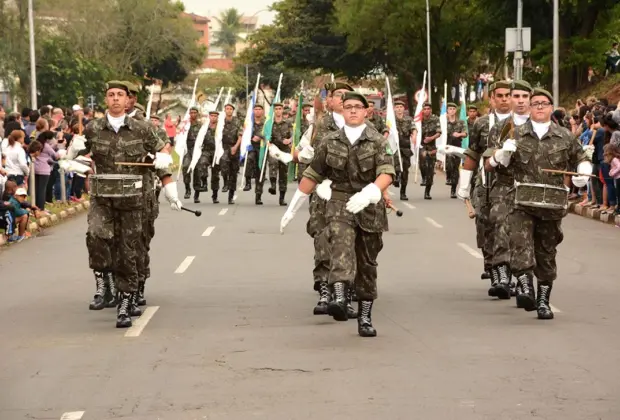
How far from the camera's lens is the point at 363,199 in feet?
33.4

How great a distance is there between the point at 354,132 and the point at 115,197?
2272mm

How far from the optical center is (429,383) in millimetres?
8758

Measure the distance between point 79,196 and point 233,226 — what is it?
7.37 metres

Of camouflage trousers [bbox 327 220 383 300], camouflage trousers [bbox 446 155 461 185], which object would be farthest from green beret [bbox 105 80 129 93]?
camouflage trousers [bbox 446 155 461 185]

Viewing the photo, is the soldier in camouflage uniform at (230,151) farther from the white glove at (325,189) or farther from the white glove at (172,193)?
the white glove at (325,189)

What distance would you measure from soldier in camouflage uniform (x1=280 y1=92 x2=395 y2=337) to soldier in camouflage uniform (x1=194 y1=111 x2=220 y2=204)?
17.3m

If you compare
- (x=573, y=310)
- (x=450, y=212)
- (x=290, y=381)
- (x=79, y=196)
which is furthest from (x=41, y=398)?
(x=79, y=196)

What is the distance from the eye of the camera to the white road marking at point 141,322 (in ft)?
36.1

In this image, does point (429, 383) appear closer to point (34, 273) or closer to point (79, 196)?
point (34, 273)

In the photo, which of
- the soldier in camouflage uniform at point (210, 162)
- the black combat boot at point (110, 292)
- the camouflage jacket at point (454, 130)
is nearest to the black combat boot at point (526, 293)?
the black combat boot at point (110, 292)

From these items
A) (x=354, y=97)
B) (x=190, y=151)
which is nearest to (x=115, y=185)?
(x=354, y=97)

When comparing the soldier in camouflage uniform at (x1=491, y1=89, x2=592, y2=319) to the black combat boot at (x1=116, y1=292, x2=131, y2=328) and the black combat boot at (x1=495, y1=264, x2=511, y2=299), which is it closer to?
the black combat boot at (x1=495, y1=264, x2=511, y2=299)

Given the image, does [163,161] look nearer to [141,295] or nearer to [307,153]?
[307,153]

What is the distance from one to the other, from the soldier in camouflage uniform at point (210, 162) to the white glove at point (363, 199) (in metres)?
17.7
